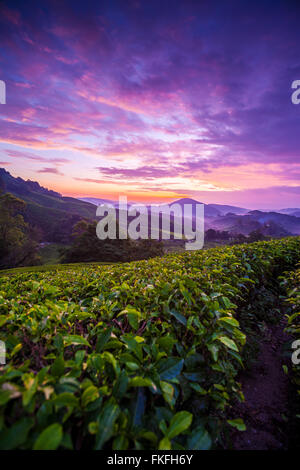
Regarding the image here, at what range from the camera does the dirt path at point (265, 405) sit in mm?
1979

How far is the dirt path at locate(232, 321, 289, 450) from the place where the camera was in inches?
77.9

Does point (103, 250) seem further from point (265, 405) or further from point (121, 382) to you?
point (121, 382)

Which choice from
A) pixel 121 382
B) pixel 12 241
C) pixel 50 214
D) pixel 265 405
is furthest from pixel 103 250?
pixel 50 214

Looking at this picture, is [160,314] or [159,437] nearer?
[159,437]

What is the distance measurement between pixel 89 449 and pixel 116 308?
3.97 ft

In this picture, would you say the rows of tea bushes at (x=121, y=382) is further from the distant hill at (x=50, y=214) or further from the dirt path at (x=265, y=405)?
the distant hill at (x=50, y=214)

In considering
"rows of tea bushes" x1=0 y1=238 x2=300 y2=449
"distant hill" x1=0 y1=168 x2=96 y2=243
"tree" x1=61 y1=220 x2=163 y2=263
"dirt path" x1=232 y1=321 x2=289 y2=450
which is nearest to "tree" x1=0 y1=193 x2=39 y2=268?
"tree" x1=61 y1=220 x2=163 y2=263

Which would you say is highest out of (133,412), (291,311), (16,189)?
(16,189)

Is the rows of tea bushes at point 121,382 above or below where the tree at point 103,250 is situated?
above

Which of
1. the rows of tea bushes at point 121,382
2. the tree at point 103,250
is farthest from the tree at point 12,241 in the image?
the rows of tea bushes at point 121,382

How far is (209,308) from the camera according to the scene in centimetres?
207

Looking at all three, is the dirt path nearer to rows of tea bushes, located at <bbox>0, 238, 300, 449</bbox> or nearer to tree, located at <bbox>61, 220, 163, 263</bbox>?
rows of tea bushes, located at <bbox>0, 238, 300, 449</bbox>

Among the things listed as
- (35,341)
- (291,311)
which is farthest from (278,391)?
(35,341)
